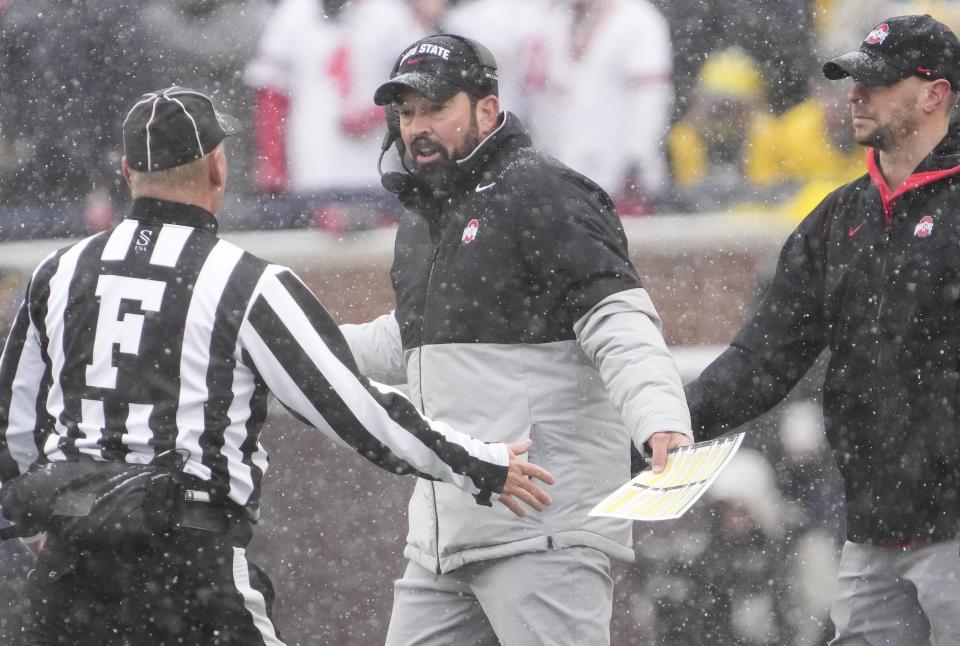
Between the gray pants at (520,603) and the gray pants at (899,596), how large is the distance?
67cm

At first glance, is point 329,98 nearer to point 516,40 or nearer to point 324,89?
point 324,89

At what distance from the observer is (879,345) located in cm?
363

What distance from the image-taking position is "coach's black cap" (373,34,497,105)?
368cm

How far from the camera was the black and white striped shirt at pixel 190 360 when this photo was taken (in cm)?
293

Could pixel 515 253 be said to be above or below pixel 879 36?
below

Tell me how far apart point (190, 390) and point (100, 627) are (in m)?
0.52

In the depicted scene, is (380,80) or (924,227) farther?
(380,80)

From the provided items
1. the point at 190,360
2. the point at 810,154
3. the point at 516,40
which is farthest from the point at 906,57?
the point at 516,40

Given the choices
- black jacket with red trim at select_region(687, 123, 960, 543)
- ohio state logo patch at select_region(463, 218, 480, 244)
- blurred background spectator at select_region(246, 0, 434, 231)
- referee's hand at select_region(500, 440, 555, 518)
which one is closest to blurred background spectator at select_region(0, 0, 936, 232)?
blurred background spectator at select_region(246, 0, 434, 231)

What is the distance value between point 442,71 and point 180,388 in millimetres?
1231

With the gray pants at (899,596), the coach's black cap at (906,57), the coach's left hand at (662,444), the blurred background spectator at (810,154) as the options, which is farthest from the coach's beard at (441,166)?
the blurred background spectator at (810,154)

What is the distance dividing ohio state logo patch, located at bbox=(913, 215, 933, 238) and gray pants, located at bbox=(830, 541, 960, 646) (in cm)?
78

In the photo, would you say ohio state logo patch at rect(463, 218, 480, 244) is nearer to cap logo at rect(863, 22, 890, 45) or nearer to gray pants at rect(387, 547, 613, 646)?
gray pants at rect(387, 547, 613, 646)

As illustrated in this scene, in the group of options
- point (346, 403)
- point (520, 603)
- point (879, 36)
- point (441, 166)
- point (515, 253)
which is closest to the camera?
point (346, 403)
